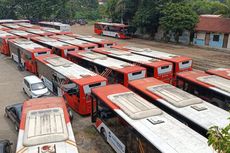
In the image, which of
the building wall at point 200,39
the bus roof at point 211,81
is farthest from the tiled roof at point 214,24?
the bus roof at point 211,81

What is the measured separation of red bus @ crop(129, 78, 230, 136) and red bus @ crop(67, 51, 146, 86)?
3261 mm

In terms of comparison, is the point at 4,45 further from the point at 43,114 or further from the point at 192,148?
the point at 192,148

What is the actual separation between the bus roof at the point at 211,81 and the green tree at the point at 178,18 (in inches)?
943

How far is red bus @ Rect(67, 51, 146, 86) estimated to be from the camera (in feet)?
58.8

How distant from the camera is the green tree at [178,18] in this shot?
39.3 m

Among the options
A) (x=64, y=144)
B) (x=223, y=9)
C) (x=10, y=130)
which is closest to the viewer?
(x=64, y=144)

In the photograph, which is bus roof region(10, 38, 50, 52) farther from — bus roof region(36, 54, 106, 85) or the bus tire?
A: the bus tire

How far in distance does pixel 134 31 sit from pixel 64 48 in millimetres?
26374

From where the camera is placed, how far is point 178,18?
3922 centimetres

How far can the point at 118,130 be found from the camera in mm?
12016

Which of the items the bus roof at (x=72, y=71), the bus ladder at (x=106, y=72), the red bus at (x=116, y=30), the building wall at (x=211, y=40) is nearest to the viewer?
the bus roof at (x=72, y=71)

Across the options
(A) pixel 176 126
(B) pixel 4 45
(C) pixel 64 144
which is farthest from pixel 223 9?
(C) pixel 64 144

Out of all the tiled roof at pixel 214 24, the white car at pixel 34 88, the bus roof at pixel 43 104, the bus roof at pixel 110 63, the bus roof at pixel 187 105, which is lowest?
the white car at pixel 34 88

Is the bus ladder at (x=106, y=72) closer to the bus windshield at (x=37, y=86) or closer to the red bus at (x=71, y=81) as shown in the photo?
the red bus at (x=71, y=81)
